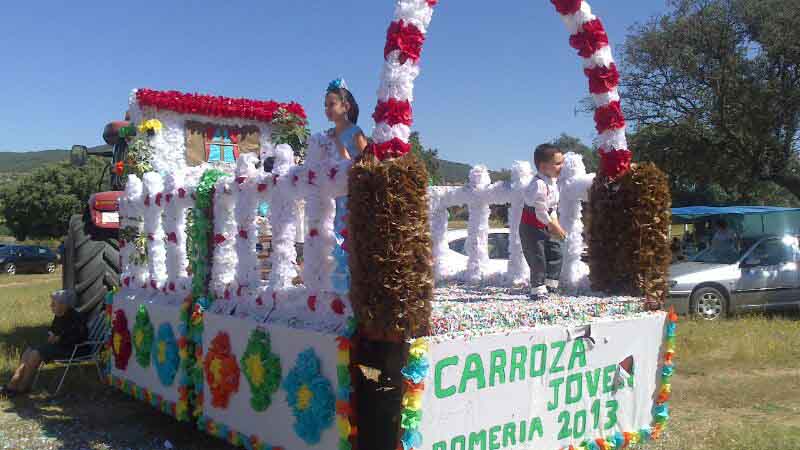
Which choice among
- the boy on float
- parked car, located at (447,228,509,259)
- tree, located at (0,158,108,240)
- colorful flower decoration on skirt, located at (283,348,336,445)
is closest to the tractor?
colorful flower decoration on skirt, located at (283,348,336,445)

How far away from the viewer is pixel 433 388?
319 cm

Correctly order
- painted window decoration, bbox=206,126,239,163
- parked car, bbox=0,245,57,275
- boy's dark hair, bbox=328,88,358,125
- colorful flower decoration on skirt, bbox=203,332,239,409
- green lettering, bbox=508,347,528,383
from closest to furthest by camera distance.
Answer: green lettering, bbox=508,347,528,383
colorful flower decoration on skirt, bbox=203,332,239,409
boy's dark hair, bbox=328,88,358,125
painted window decoration, bbox=206,126,239,163
parked car, bbox=0,245,57,275

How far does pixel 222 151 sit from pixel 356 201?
5.31 m

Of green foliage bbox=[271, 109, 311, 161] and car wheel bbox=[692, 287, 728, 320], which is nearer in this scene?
green foliage bbox=[271, 109, 311, 161]

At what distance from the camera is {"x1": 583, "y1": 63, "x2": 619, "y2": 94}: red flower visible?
15.0 ft

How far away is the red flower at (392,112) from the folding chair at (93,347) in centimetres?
412

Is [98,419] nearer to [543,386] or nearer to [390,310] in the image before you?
[390,310]

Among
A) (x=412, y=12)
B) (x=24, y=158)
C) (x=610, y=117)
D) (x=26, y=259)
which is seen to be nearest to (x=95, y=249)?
(x=412, y=12)

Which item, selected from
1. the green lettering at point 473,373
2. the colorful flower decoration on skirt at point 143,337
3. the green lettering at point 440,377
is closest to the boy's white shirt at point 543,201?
the green lettering at point 473,373

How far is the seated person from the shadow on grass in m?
0.16

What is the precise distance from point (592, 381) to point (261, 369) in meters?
1.96

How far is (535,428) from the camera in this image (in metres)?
3.72

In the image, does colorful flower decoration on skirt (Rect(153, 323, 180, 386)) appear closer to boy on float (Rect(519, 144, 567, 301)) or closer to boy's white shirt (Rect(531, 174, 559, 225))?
boy on float (Rect(519, 144, 567, 301))

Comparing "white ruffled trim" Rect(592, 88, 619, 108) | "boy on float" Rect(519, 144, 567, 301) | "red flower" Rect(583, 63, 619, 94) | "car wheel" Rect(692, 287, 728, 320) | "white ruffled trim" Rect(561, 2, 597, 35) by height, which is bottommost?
"car wheel" Rect(692, 287, 728, 320)
